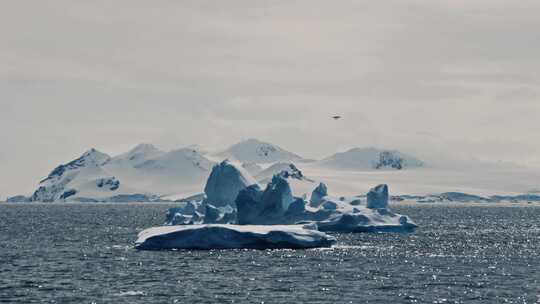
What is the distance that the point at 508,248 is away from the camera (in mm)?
91062

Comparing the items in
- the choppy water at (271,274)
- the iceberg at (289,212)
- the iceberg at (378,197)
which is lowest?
the choppy water at (271,274)

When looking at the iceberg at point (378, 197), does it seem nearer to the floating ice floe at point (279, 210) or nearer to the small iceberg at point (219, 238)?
the floating ice floe at point (279, 210)

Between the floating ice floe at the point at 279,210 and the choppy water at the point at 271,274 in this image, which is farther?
the floating ice floe at the point at 279,210

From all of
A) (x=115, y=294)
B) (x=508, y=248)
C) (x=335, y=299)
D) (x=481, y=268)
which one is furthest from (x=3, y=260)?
(x=508, y=248)

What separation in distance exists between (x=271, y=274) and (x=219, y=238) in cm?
1860

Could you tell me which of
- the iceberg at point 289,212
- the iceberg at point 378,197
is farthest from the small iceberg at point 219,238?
the iceberg at point 378,197

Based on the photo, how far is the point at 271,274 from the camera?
205ft

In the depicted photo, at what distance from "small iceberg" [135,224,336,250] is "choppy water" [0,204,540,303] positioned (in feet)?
5.27

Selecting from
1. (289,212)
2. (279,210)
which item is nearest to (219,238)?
(279,210)

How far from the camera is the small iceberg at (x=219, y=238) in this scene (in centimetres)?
7975

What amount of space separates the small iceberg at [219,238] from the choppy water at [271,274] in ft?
5.27

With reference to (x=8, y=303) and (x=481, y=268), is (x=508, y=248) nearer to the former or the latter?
(x=481, y=268)

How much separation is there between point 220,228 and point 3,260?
1963 centimetres

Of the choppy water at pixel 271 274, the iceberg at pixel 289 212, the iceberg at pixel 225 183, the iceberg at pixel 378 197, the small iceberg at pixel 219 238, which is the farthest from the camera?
the iceberg at pixel 378 197
